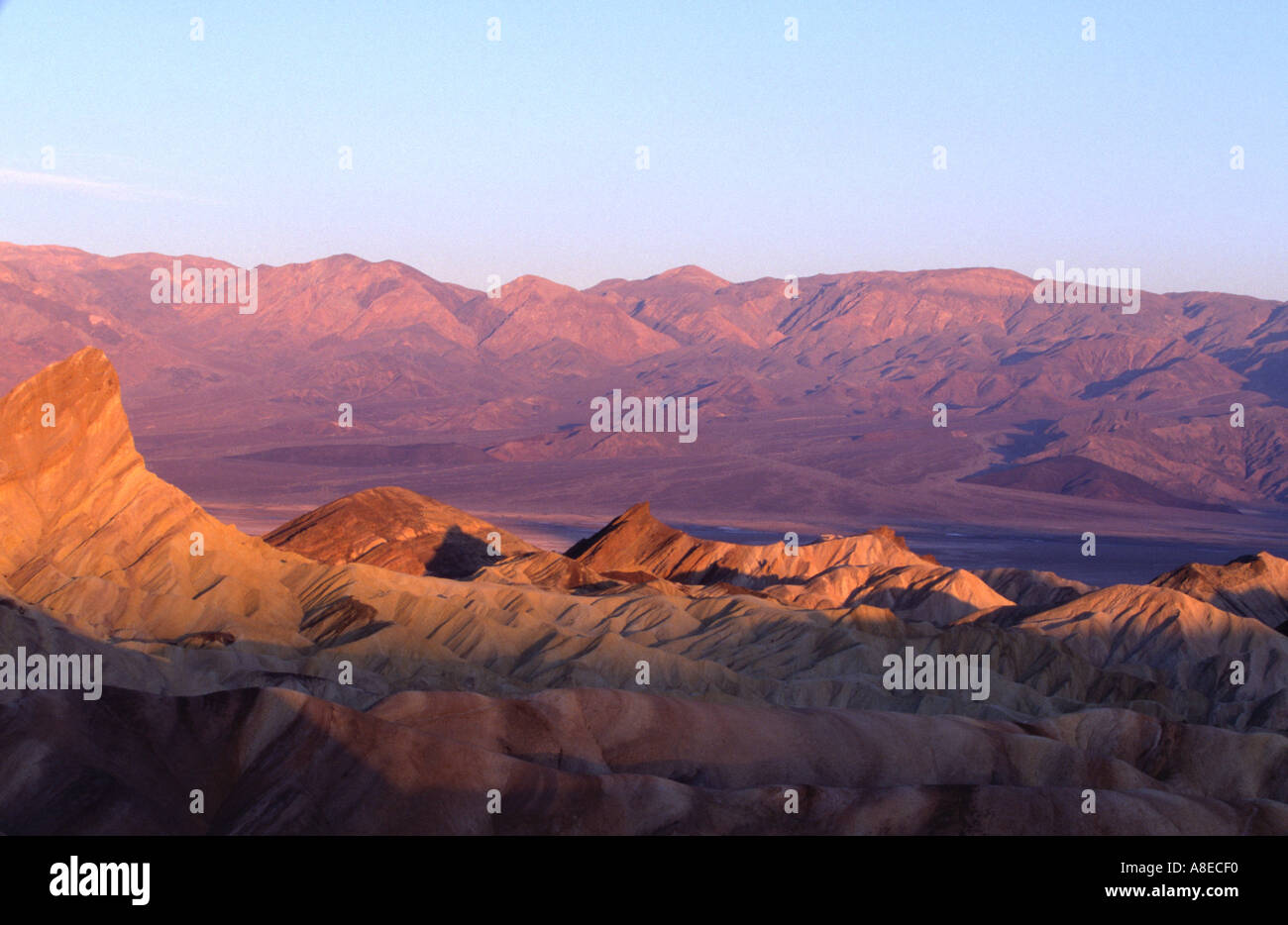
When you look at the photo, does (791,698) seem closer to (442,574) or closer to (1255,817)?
(1255,817)

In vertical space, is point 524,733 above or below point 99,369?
below

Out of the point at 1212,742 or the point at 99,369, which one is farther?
A: the point at 99,369

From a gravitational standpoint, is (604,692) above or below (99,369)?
below

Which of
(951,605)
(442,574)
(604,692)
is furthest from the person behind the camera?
(442,574)
